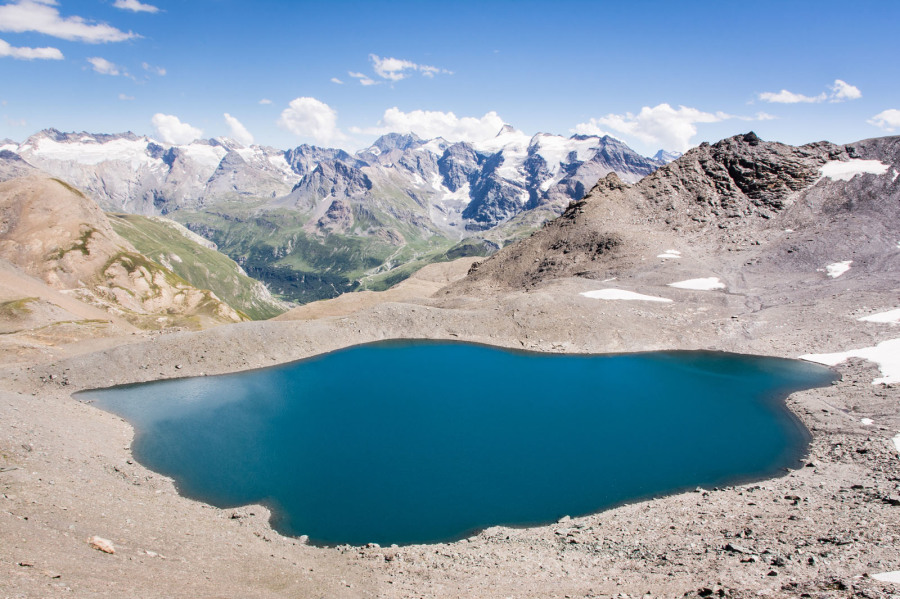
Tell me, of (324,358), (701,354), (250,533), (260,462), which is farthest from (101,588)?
(701,354)

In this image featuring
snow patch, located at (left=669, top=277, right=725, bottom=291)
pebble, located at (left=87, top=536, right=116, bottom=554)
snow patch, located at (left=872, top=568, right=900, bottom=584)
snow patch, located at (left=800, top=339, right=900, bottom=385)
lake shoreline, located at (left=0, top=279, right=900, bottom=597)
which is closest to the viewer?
snow patch, located at (left=872, top=568, right=900, bottom=584)

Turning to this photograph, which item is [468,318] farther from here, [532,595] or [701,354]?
[532,595]

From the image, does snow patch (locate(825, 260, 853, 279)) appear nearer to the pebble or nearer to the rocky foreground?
the rocky foreground

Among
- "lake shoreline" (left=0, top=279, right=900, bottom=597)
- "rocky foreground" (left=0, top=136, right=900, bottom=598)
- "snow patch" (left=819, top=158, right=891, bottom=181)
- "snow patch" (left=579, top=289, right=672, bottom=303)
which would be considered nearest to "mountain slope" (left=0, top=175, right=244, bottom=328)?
"rocky foreground" (left=0, top=136, right=900, bottom=598)

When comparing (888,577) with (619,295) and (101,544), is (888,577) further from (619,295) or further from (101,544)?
(619,295)

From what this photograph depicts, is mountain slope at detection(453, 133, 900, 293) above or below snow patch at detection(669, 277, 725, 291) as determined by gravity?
above

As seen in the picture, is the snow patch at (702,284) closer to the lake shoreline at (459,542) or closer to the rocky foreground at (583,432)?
the rocky foreground at (583,432)

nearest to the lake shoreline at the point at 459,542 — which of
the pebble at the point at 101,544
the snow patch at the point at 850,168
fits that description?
the pebble at the point at 101,544
